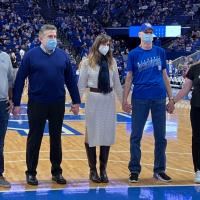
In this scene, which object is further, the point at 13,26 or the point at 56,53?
the point at 13,26

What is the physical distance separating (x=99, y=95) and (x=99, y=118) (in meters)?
0.27

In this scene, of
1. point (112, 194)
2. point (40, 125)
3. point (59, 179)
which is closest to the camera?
point (112, 194)

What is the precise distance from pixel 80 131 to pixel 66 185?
5.19 meters

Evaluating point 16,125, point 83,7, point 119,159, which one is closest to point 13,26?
point 83,7

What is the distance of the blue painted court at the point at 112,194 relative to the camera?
5.32 meters

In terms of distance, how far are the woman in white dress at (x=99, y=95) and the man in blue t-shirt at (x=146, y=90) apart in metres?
0.21

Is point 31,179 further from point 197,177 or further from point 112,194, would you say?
point 197,177

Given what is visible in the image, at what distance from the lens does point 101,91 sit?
19.5 feet

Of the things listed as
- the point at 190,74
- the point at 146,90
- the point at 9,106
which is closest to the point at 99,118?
the point at 146,90

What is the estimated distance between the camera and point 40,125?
5781 millimetres

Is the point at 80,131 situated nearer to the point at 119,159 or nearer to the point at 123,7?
the point at 119,159

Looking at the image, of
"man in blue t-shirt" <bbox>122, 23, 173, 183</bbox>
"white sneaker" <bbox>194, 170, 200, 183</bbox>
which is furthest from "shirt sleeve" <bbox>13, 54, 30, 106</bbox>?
"white sneaker" <bbox>194, 170, 200, 183</bbox>

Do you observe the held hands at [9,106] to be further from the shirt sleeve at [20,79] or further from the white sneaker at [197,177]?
the white sneaker at [197,177]

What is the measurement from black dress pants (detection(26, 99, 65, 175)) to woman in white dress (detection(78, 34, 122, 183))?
367 millimetres
